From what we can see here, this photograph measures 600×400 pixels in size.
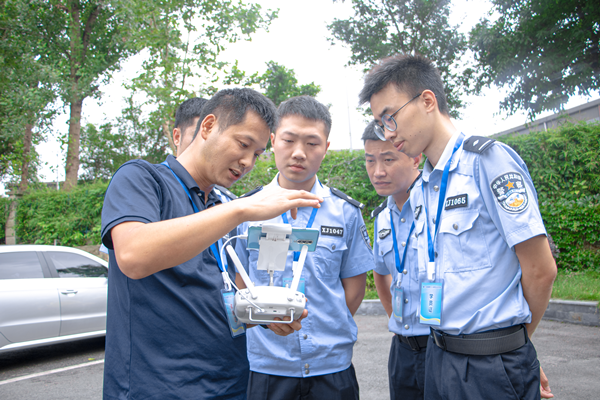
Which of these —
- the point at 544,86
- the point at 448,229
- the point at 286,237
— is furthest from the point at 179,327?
the point at 544,86

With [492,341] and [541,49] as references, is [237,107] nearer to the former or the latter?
[492,341]

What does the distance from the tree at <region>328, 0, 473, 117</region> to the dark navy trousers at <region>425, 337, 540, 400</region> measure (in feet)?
52.2

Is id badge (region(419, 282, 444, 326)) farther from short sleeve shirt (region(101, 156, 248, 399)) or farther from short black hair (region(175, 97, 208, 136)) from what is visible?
short black hair (region(175, 97, 208, 136))

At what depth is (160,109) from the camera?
333 inches

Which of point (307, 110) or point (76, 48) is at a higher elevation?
point (76, 48)

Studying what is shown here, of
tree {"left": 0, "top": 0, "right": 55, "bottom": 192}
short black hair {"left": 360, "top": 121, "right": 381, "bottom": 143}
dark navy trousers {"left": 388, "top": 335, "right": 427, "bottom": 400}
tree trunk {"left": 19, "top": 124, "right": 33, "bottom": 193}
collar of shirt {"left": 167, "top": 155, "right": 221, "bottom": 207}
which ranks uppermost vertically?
tree {"left": 0, "top": 0, "right": 55, "bottom": 192}

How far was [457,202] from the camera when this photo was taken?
1.79 m

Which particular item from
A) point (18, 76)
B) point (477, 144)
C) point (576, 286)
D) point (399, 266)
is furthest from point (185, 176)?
point (18, 76)

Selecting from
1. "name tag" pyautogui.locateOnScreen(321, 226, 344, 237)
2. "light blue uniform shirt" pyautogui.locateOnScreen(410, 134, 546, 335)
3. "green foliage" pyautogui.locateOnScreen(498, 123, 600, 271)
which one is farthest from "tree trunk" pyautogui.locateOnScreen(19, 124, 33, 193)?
"light blue uniform shirt" pyautogui.locateOnScreen(410, 134, 546, 335)

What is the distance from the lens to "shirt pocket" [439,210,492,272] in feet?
5.58

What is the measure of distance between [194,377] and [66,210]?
42.2 feet

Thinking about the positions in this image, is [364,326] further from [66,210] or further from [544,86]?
[544,86]

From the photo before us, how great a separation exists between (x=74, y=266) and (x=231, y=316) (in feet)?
17.8

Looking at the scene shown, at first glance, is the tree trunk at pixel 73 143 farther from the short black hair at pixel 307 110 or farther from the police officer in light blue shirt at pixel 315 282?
the police officer in light blue shirt at pixel 315 282
